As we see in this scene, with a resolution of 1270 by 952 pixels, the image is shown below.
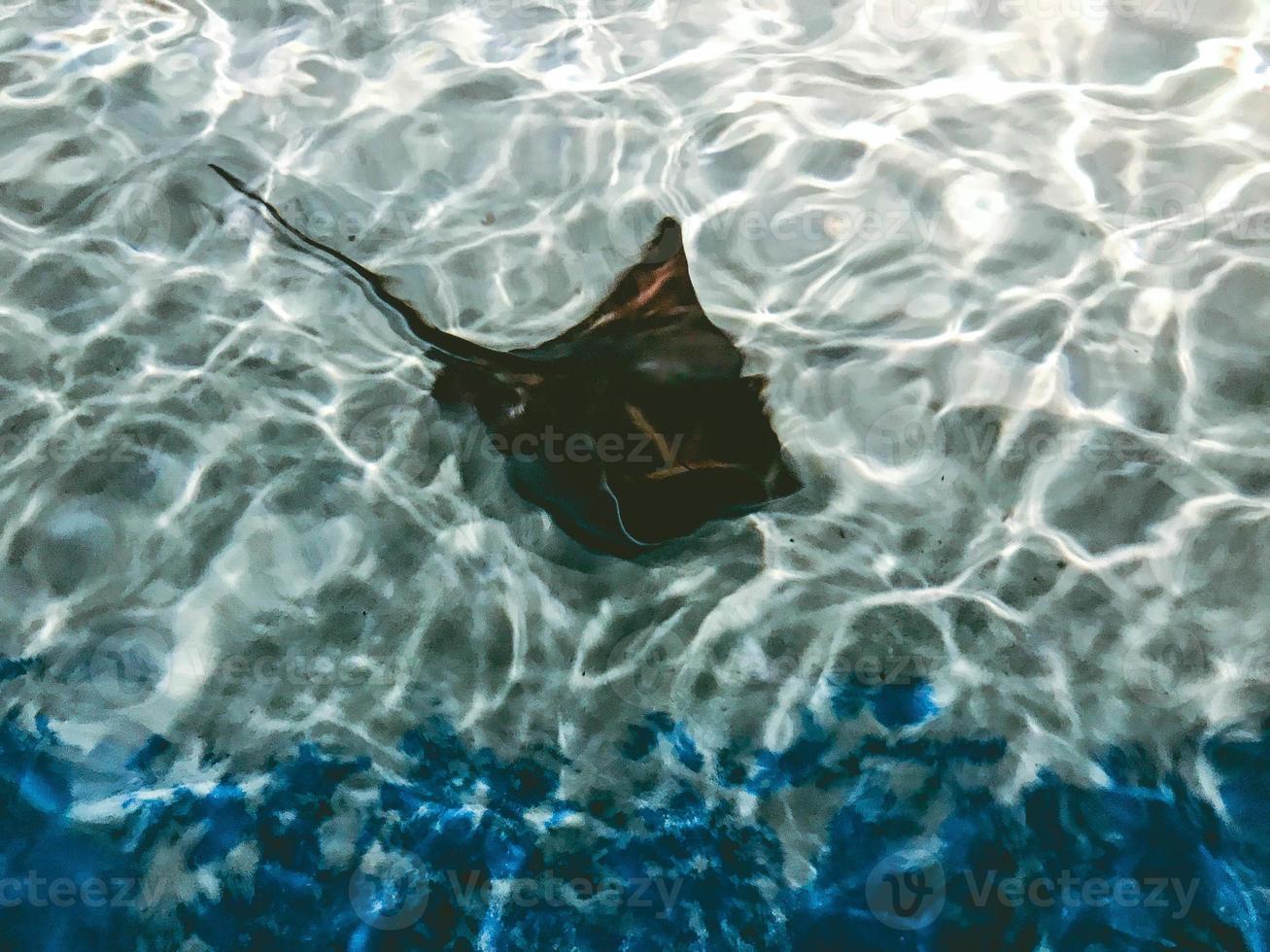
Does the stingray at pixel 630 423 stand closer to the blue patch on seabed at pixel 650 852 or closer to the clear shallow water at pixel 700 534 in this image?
the clear shallow water at pixel 700 534

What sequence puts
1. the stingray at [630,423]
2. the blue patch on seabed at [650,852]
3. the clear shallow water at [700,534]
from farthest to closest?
the stingray at [630,423]
the clear shallow water at [700,534]
the blue patch on seabed at [650,852]

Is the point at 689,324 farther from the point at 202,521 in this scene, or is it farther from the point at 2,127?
the point at 2,127

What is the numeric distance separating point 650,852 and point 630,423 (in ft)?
4.86

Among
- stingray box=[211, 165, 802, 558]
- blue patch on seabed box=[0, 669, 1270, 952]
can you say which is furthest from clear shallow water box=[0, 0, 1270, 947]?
stingray box=[211, 165, 802, 558]

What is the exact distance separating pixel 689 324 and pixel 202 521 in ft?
6.80

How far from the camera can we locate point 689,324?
3.76 metres

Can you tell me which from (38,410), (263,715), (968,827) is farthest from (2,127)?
(968,827)

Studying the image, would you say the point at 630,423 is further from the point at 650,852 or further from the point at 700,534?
the point at 650,852

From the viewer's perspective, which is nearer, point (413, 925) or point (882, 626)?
point (413, 925)

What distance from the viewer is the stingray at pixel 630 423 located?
3.49 meters

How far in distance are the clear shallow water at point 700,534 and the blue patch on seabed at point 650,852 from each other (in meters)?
0.02

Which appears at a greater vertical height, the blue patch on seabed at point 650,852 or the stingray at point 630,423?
the stingray at point 630,423

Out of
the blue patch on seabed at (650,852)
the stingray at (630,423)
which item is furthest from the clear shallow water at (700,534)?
the stingray at (630,423)

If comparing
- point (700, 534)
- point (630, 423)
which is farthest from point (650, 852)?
point (630, 423)
